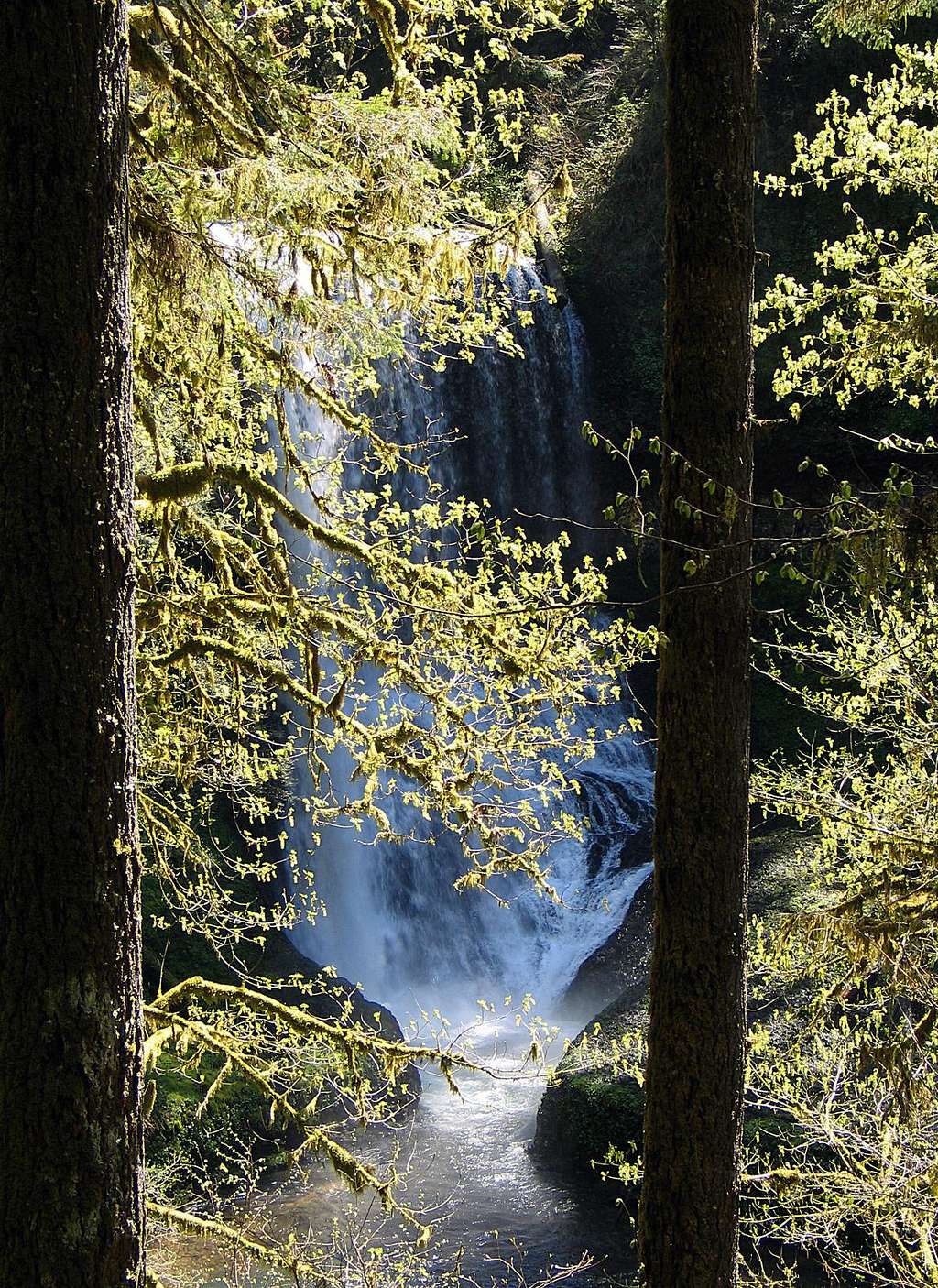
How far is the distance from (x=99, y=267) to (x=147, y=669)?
2.70 meters

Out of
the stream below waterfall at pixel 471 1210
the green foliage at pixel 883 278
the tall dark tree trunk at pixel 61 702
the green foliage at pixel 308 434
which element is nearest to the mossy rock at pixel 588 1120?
the stream below waterfall at pixel 471 1210

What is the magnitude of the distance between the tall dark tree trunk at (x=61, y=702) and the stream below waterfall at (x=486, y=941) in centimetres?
231

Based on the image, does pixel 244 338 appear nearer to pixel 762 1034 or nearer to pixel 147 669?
pixel 147 669

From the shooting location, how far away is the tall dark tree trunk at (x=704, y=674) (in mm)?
3670

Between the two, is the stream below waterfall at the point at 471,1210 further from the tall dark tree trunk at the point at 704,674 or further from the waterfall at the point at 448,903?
the tall dark tree trunk at the point at 704,674

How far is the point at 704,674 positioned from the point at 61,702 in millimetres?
1893

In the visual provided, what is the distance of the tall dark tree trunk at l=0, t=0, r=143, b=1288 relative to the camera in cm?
279

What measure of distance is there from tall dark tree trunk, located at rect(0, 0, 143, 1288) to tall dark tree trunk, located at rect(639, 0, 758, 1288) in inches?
63.8

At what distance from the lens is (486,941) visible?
15.1 m

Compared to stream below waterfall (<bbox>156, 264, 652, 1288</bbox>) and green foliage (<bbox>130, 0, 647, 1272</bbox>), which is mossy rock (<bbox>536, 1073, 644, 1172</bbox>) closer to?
stream below waterfall (<bbox>156, 264, 652, 1288</bbox>)

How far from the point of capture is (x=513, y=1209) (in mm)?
9672

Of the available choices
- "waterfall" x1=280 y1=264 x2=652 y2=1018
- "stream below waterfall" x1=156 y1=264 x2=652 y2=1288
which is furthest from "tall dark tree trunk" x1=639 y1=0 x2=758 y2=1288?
"waterfall" x1=280 y1=264 x2=652 y2=1018

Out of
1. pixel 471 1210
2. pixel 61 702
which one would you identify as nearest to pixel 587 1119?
pixel 471 1210

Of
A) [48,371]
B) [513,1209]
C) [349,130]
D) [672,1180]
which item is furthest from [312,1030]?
[513,1209]
